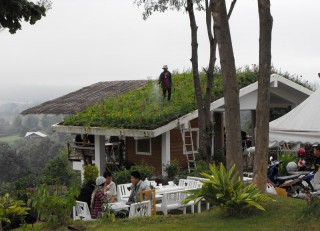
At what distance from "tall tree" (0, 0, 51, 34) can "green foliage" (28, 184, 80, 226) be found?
3.31 meters

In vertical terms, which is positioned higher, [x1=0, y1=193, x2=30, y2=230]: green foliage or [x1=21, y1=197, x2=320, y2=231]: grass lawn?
[x1=0, y1=193, x2=30, y2=230]: green foliage

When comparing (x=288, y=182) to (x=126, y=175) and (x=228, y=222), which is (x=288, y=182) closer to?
(x=228, y=222)

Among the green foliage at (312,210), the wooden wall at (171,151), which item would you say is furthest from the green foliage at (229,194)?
the wooden wall at (171,151)

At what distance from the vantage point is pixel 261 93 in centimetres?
1168

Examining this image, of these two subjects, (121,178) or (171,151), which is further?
(171,151)

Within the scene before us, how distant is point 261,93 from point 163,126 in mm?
9008

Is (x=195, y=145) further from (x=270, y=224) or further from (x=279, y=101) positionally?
(x=270, y=224)

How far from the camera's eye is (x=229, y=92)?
11766mm

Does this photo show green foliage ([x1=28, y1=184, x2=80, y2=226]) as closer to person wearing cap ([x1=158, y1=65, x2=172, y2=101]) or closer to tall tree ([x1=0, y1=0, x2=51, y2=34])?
tall tree ([x1=0, y1=0, x2=51, y2=34])

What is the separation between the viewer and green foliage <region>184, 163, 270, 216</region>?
995 cm

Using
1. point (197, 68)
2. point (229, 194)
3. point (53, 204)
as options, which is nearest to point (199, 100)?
point (197, 68)

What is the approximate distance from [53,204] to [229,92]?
4415mm

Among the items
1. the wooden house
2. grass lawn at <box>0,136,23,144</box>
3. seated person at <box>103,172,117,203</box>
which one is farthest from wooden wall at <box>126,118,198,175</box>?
grass lawn at <box>0,136,23,144</box>

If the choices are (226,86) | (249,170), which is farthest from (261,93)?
(249,170)
